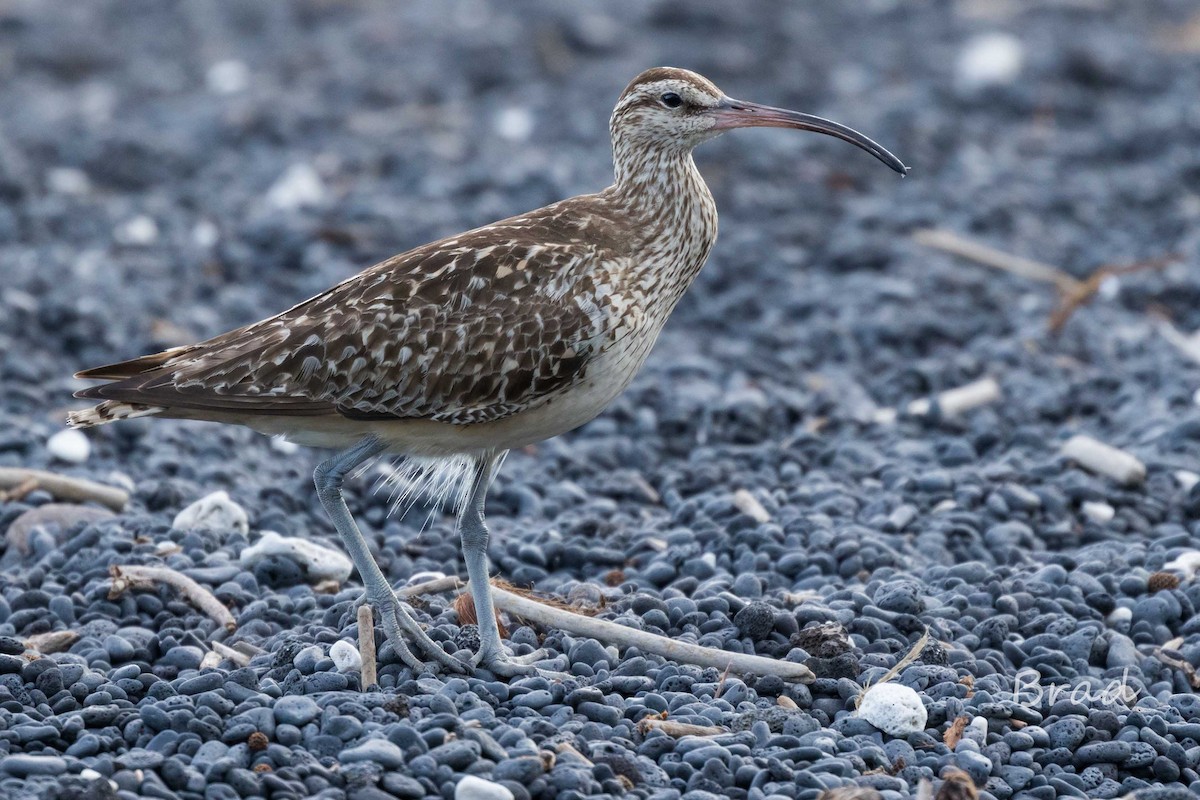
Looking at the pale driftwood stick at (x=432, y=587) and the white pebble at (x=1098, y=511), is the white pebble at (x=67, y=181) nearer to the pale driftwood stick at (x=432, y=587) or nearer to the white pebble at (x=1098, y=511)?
the pale driftwood stick at (x=432, y=587)

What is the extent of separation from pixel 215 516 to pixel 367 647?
2294 millimetres

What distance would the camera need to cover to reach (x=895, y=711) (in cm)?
675

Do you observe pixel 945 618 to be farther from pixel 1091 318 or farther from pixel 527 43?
pixel 527 43

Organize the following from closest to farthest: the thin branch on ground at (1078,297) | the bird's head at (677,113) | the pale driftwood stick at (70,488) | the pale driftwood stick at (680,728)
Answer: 1. the pale driftwood stick at (680,728)
2. the bird's head at (677,113)
3. the pale driftwood stick at (70,488)
4. the thin branch on ground at (1078,297)

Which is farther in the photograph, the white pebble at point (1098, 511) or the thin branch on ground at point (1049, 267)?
the thin branch on ground at point (1049, 267)

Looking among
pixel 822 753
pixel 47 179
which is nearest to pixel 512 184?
pixel 47 179

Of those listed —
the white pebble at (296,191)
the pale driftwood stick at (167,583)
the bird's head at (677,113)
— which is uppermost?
the white pebble at (296,191)

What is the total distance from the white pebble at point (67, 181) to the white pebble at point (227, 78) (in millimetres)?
3358

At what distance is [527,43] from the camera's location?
800 inches

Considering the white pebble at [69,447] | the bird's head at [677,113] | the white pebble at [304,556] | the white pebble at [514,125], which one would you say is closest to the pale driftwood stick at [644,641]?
the white pebble at [304,556]

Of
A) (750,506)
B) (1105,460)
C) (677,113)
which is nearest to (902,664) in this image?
(750,506)

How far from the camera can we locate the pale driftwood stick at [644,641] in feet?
23.3

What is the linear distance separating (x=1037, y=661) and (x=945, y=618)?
0.51 meters

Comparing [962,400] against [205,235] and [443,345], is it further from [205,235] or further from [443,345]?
[205,235]
